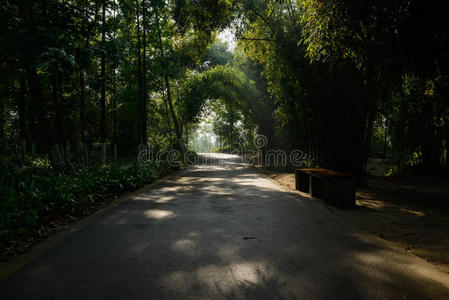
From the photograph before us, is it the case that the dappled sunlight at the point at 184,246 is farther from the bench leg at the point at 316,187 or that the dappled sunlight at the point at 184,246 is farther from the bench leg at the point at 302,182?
the bench leg at the point at 302,182

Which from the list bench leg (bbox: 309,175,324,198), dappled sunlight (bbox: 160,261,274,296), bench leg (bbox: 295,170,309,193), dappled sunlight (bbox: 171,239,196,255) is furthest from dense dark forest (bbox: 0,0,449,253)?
dappled sunlight (bbox: 160,261,274,296)

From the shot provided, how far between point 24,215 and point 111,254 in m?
1.74

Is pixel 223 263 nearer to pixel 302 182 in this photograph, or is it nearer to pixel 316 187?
pixel 316 187

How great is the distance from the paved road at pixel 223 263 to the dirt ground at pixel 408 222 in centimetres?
28

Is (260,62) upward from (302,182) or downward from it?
upward

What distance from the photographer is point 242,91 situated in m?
17.3

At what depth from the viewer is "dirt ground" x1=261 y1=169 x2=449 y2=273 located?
10.3ft

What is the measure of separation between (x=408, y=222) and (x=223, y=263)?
338 centimetres

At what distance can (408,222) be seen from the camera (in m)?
4.24

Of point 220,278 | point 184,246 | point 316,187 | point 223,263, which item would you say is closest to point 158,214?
point 184,246

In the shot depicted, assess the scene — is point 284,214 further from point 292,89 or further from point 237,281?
point 292,89

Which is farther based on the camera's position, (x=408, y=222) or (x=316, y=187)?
(x=316, y=187)

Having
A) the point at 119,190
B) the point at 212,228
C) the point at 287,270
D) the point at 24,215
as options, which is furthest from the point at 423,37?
the point at 119,190

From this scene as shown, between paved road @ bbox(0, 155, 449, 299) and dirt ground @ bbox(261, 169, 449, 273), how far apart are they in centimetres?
Result: 28
